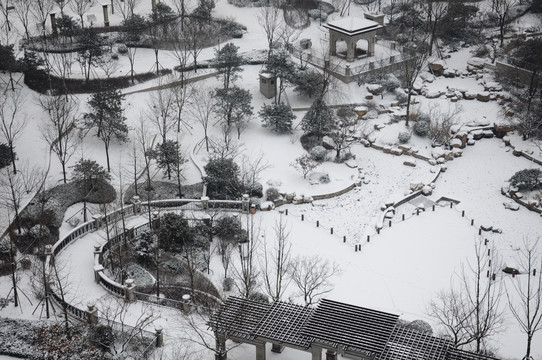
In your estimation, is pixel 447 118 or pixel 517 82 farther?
pixel 517 82

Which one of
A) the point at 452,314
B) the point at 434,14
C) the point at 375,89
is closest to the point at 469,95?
the point at 375,89

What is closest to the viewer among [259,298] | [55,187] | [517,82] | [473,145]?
[259,298]

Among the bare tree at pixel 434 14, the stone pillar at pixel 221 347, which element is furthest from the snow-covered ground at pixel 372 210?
the bare tree at pixel 434 14

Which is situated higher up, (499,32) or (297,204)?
(499,32)

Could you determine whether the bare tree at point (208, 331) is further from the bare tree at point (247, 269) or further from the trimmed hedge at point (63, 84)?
the trimmed hedge at point (63, 84)

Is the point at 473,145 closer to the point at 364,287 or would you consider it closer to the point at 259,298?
the point at 364,287

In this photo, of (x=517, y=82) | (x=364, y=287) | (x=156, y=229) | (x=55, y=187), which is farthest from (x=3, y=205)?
(x=517, y=82)

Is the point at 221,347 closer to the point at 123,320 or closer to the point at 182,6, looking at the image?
the point at 123,320
